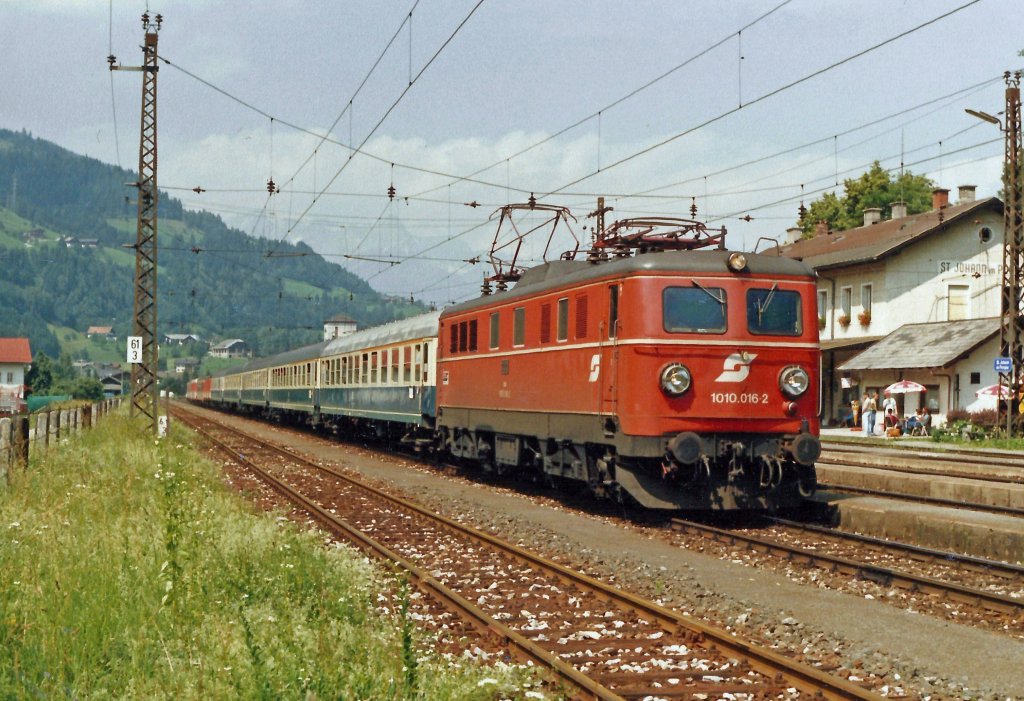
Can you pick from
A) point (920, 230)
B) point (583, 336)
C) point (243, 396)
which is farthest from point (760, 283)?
point (243, 396)

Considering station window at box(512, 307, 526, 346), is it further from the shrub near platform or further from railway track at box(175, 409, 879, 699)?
the shrub near platform

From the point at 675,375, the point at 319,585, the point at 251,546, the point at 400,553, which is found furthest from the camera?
the point at 675,375

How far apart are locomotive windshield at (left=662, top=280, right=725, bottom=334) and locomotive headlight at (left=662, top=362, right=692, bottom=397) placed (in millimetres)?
446

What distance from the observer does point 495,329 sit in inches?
762

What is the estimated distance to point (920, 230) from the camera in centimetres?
4578

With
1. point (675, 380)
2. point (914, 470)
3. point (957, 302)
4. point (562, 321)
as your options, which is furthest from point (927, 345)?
point (675, 380)

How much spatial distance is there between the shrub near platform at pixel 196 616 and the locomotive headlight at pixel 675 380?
4.51 meters

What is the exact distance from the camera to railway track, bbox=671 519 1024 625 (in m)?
9.52

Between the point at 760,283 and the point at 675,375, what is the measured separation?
1720 mm

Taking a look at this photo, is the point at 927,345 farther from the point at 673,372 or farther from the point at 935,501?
the point at 673,372

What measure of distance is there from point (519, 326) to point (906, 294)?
31.6 m

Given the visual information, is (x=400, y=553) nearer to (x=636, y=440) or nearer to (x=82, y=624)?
(x=636, y=440)

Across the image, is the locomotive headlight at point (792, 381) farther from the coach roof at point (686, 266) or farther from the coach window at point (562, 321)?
the coach window at point (562, 321)

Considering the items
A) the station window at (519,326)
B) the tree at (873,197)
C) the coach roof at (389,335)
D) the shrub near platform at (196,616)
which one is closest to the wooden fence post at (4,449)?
the shrub near platform at (196,616)
